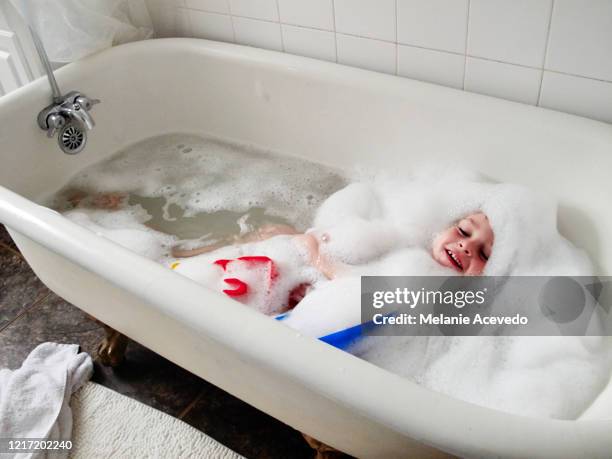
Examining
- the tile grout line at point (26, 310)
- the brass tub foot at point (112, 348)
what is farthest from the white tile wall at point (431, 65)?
the tile grout line at point (26, 310)

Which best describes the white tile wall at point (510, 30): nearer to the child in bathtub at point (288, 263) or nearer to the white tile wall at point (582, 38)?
the white tile wall at point (582, 38)

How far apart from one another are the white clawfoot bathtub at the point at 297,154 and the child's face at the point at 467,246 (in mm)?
187

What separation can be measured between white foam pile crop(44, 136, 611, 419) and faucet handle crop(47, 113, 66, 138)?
188mm

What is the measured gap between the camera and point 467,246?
124 cm

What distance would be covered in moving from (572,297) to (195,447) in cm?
84

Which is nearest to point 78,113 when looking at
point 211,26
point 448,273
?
point 211,26

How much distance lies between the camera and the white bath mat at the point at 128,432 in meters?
1.30

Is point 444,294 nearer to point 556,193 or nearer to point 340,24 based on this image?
point 556,193

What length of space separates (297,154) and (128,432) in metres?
0.88

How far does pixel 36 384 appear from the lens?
4.65ft

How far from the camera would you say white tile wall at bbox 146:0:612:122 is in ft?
3.99

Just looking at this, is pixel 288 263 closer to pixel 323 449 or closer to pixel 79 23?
pixel 323 449

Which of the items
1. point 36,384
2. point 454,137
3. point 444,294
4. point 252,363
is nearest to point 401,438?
point 252,363

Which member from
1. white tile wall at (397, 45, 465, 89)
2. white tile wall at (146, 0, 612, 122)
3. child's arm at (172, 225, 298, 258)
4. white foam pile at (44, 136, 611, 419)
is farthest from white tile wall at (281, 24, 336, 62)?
child's arm at (172, 225, 298, 258)
